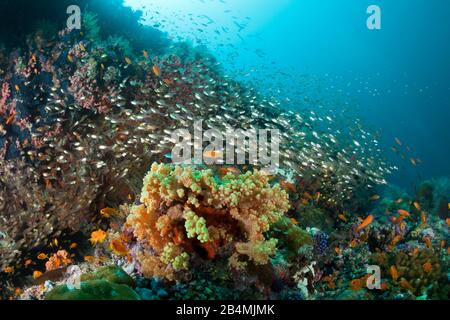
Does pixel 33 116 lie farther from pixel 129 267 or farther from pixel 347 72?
pixel 347 72

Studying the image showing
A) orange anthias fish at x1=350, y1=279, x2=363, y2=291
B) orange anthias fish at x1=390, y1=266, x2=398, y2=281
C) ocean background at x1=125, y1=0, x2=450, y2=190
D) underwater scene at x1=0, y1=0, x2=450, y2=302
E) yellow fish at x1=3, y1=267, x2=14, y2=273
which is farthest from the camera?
ocean background at x1=125, y1=0, x2=450, y2=190

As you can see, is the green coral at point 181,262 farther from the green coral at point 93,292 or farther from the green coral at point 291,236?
the green coral at point 291,236

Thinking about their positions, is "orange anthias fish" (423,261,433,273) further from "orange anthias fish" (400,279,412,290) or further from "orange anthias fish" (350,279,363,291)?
"orange anthias fish" (350,279,363,291)

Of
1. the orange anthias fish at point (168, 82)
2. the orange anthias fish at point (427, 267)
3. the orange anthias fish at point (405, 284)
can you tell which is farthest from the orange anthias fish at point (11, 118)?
the orange anthias fish at point (427, 267)

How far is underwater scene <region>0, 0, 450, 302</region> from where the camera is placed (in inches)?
169

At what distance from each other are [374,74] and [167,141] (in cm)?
15909

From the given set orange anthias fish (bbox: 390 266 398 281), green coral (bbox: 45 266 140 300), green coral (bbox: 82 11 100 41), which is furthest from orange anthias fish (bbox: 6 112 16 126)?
orange anthias fish (bbox: 390 266 398 281)

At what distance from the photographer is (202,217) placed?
13.5 ft

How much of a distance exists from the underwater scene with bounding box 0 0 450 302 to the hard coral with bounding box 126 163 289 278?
0.02 m

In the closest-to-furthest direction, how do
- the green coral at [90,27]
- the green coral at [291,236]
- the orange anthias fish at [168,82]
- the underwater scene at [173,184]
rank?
the underwater scene at [173,184]
the green coral at [291,236]
the orange anthias fish at [168,82]
the green coral at [90,27]

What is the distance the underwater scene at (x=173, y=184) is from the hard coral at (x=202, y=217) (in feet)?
0.07

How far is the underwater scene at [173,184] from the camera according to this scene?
4285mm

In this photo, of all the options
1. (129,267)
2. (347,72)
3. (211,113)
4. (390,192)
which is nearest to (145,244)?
(129,267)

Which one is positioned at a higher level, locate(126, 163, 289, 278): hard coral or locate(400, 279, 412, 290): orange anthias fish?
locate(126, 163, 289, 278): hard coral
